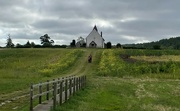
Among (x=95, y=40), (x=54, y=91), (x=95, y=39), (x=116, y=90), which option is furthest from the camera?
(x=95, y=39)

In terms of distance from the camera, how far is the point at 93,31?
388ft

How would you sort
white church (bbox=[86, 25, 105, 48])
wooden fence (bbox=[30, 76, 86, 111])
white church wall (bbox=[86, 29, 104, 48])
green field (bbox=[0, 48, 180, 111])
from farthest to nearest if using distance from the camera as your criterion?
white church wall (bbox=[86, 29, 104, 48])
white church (bbox=[86, 25, 105, 48])
green field (bbox=[0, 48, 180, 111])
wooden fence (bbox=[30, 76, 86, 111])

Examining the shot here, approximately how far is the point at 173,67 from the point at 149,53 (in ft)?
102

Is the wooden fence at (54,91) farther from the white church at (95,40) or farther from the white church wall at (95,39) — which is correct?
the white church wall at (95,39)

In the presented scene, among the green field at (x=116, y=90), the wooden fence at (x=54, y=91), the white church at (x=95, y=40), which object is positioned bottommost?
the green field at (x=116, y=90)

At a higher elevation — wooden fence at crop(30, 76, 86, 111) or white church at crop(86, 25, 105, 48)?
white church at crop(86, 25, 105, 48)

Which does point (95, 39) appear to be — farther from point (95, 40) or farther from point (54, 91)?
point (54, 91)

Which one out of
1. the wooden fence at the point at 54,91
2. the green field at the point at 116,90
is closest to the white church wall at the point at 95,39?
the green field at the point at 116,90

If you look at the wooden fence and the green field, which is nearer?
the wooden fence

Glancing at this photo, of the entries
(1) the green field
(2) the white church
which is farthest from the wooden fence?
(2) the white church

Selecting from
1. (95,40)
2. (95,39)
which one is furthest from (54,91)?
(95,39)

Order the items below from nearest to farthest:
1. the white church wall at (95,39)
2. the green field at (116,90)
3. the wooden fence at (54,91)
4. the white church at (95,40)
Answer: the wooden fence at (54,91), the green field at (116,90), the white church at (95,40), the white church wall at (95,39)

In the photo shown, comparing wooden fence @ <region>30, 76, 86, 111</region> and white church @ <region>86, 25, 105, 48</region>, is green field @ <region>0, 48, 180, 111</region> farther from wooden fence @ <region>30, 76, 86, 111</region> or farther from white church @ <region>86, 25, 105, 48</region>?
white church @ <region>86, 25, 105, 48</region>

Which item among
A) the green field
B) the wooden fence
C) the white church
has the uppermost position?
the white church
